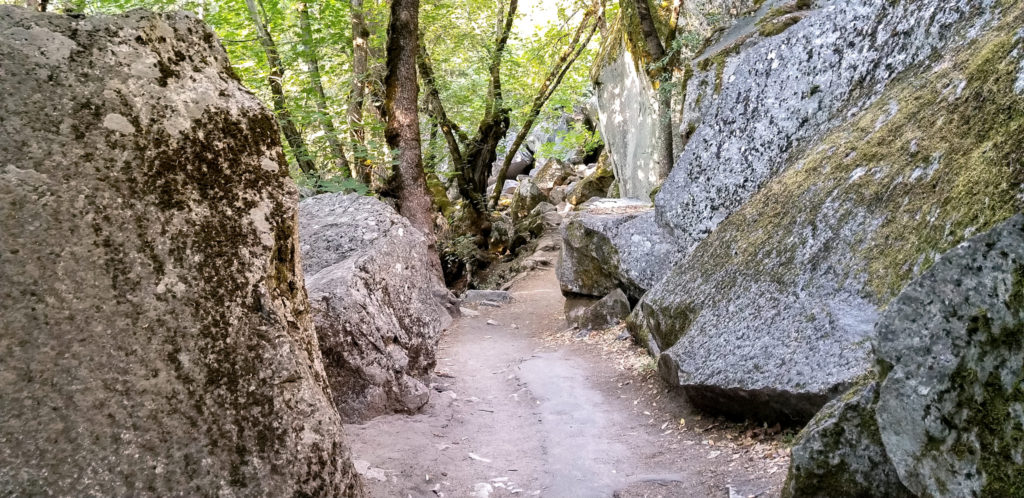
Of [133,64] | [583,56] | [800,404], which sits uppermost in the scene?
[583,56]

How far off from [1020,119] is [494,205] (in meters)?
17.5

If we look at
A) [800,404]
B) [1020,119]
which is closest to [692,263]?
[800,404]

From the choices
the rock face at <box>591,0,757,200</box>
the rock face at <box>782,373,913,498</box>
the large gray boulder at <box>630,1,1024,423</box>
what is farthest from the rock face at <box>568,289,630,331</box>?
the rock face at <box>782,373,913,498</box>

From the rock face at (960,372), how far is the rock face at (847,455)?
0.35m

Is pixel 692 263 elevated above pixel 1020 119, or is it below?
below

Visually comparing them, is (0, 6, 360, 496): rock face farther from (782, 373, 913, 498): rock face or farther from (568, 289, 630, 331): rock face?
(568, 289, 630, 331): rock face

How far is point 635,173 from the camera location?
527 inches

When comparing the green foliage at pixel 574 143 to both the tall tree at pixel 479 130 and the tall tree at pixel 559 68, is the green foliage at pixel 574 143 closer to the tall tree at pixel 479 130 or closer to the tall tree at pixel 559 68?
the tall tree at pixel 559 68

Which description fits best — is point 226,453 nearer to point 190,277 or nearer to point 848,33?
point 190,277

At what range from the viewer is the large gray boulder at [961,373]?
5.83 feet

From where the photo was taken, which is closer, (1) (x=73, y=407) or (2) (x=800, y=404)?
(1) (x=73, y=407)

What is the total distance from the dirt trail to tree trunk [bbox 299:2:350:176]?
15.7ft

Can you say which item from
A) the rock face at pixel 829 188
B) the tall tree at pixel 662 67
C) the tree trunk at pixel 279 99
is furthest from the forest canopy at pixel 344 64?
the rock face at pixel 829 188

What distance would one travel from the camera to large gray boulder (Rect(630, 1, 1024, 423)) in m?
2.98
